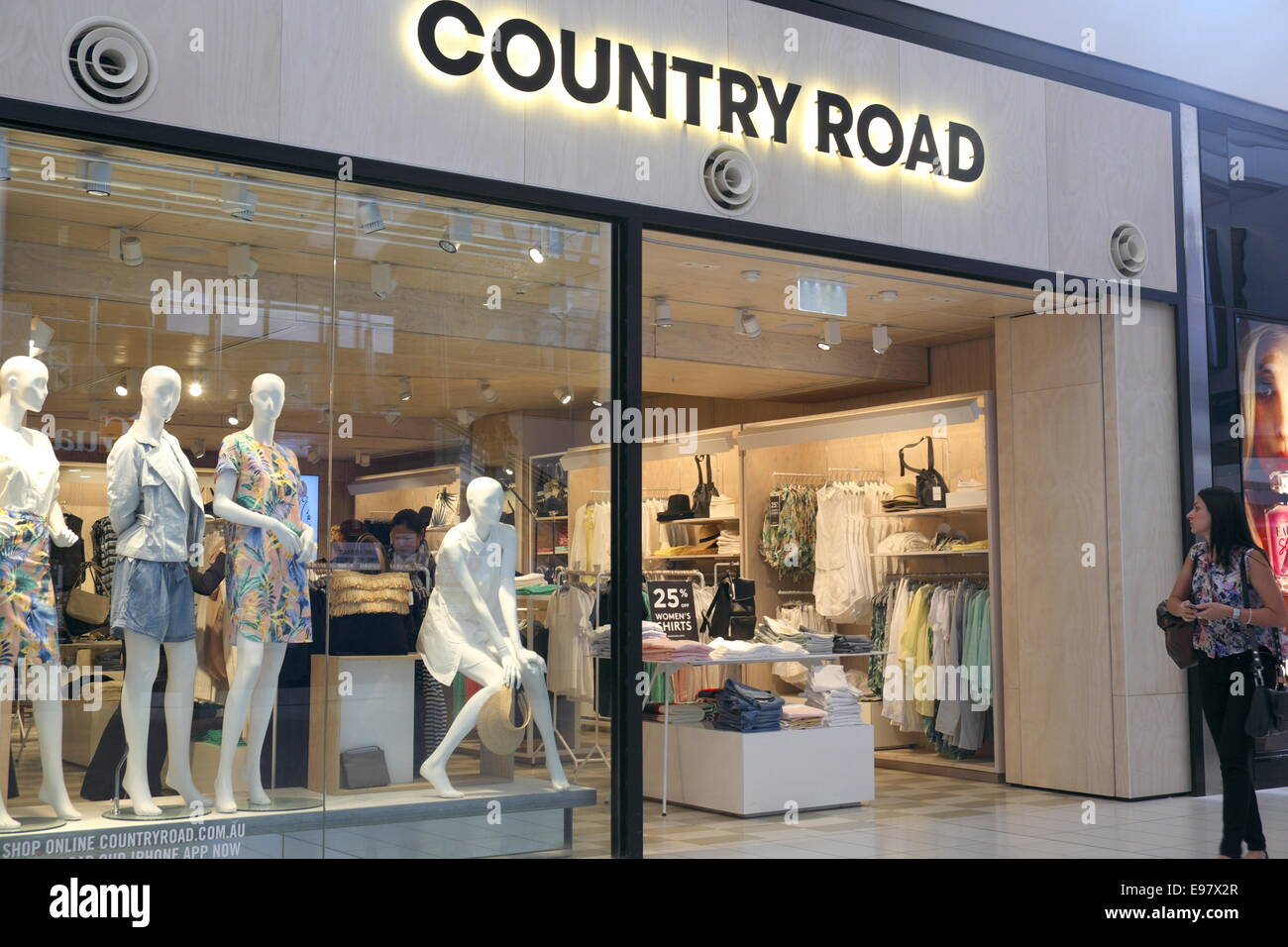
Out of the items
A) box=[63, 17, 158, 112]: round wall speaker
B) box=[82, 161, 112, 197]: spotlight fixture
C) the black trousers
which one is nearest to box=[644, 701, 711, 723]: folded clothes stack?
the black trousers

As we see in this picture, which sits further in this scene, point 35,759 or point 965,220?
point 965,220

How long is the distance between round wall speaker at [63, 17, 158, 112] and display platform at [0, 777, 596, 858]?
2453 millimetres

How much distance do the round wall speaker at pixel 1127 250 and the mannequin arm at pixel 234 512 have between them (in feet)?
16.5

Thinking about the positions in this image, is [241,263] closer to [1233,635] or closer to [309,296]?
[309,296]

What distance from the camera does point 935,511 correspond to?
925 cm

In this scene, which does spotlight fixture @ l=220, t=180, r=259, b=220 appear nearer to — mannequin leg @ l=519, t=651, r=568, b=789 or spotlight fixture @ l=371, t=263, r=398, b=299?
spotlight fixture @ l=371, t=263, r=398, b=299

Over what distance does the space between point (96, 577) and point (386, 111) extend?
A: 2.10 meters

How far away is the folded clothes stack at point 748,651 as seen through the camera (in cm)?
749

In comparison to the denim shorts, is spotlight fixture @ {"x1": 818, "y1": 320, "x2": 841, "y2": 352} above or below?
above

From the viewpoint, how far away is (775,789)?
7.33m

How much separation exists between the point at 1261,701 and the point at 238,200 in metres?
4.50

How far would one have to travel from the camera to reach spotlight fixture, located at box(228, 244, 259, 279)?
4926 millimetres

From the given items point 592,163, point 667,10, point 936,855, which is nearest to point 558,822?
point 936,855

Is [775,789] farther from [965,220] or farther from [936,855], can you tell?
[965,220]
